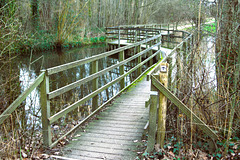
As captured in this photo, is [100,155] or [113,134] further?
[113,134]

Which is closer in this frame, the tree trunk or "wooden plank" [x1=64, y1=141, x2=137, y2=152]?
"wooden plank" [x1=64, y1=141, x2=137, y2=152]

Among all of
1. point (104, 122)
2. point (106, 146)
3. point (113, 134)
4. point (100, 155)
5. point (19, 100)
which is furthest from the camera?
point (104, 122)

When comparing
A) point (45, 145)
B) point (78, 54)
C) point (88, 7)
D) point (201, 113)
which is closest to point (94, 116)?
point (45, 145)

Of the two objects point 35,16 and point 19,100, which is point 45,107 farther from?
point 35,16

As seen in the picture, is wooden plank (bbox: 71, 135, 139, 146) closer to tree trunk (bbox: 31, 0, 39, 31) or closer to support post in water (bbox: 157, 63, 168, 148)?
support post in water (bbox: 157, 63, 168, 148)

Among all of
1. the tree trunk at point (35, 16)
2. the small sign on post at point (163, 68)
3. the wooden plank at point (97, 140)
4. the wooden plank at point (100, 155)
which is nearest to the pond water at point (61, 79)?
the wooden plank at point (97, 140)

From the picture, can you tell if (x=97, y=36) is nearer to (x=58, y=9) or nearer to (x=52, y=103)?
(x=58, y=9)

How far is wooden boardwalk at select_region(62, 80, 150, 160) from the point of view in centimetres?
384

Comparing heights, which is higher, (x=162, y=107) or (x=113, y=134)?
(x=162, y=107)

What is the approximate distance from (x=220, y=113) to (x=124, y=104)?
274cm

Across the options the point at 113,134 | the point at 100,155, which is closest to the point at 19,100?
the point at 100,155

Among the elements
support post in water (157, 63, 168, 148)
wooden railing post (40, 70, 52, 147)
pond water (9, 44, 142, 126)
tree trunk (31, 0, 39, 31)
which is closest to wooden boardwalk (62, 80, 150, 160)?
wooden railing post (40, 70, 52, 147)

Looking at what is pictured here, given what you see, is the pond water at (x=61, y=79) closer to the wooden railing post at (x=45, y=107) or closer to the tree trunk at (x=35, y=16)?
the wooden railing post at (x=45, y=107)

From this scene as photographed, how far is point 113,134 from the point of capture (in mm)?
4508
